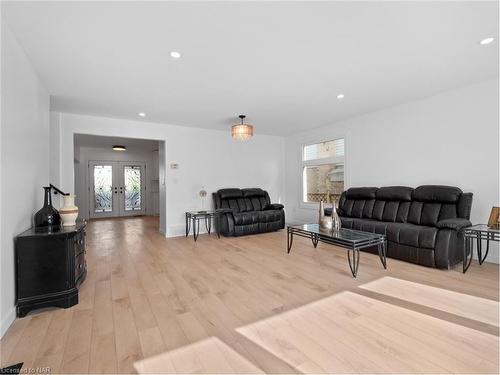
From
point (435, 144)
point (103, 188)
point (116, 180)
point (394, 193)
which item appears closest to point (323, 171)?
point (394, 193)

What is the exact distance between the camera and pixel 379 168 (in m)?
4.71

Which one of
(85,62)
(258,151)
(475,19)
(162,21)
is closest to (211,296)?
(162,21)

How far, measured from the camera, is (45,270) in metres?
2.20

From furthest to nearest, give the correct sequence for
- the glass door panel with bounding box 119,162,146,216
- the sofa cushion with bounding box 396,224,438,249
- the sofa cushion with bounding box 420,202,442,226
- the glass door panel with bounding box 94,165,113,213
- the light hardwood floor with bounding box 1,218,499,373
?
the glass door panel with bounding box 119,162,146,216 → the glass door panel with bounding box 94,165,113,213 → the sofa cushion with bounding box 420,202,442,226 → the sofa cushion with bounding box 396,224,438,249 → the light hardwood floor with bounding box 1,218,499,373

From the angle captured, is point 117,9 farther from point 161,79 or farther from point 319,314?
point 319,314

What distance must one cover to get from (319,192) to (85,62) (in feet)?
17.1

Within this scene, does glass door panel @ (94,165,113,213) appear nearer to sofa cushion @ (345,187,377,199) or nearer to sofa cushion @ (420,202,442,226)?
sofa cushion @ (345,187,377,199)

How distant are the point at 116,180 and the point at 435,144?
9665 millimetres

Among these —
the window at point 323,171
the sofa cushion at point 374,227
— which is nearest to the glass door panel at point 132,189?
the window at point 323,171

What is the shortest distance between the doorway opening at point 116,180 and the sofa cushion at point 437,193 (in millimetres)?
7372

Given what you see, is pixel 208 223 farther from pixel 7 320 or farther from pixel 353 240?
pixel 7 320

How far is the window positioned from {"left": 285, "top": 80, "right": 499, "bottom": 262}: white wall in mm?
267

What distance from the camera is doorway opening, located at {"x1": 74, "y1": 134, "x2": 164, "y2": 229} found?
8633mm

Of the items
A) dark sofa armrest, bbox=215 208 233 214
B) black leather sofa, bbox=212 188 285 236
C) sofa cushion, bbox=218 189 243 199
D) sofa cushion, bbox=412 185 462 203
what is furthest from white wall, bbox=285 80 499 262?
dark sofa armrest, bbox=215 208 233 214
